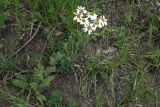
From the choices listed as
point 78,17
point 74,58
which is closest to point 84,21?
point 78,17

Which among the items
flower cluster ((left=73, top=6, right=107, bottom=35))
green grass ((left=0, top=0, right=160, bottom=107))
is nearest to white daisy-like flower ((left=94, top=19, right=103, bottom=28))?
flower cluster ((left=73, top=6, right=107, bottom=35))

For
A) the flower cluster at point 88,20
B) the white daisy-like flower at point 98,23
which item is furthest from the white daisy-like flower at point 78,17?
the white daisy-like flower at point 98,23

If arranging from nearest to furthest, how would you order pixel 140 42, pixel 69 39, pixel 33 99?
pixel 33 99
pixel 69 39
pixel 140 42

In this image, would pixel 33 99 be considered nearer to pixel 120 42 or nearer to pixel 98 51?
pixel 98 51

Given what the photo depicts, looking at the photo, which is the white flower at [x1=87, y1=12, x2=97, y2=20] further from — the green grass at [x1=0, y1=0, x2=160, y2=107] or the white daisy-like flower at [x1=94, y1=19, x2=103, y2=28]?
the green grass at [x1=0, y1=0, x2=160, y2=107]

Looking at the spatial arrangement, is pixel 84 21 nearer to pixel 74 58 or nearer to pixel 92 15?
pixel 92 15

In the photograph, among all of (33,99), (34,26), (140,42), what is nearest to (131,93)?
(140,42)

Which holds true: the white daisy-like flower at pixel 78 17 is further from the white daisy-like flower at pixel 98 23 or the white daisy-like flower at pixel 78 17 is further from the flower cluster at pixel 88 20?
the white daisy-like flower at pixel 98 23
